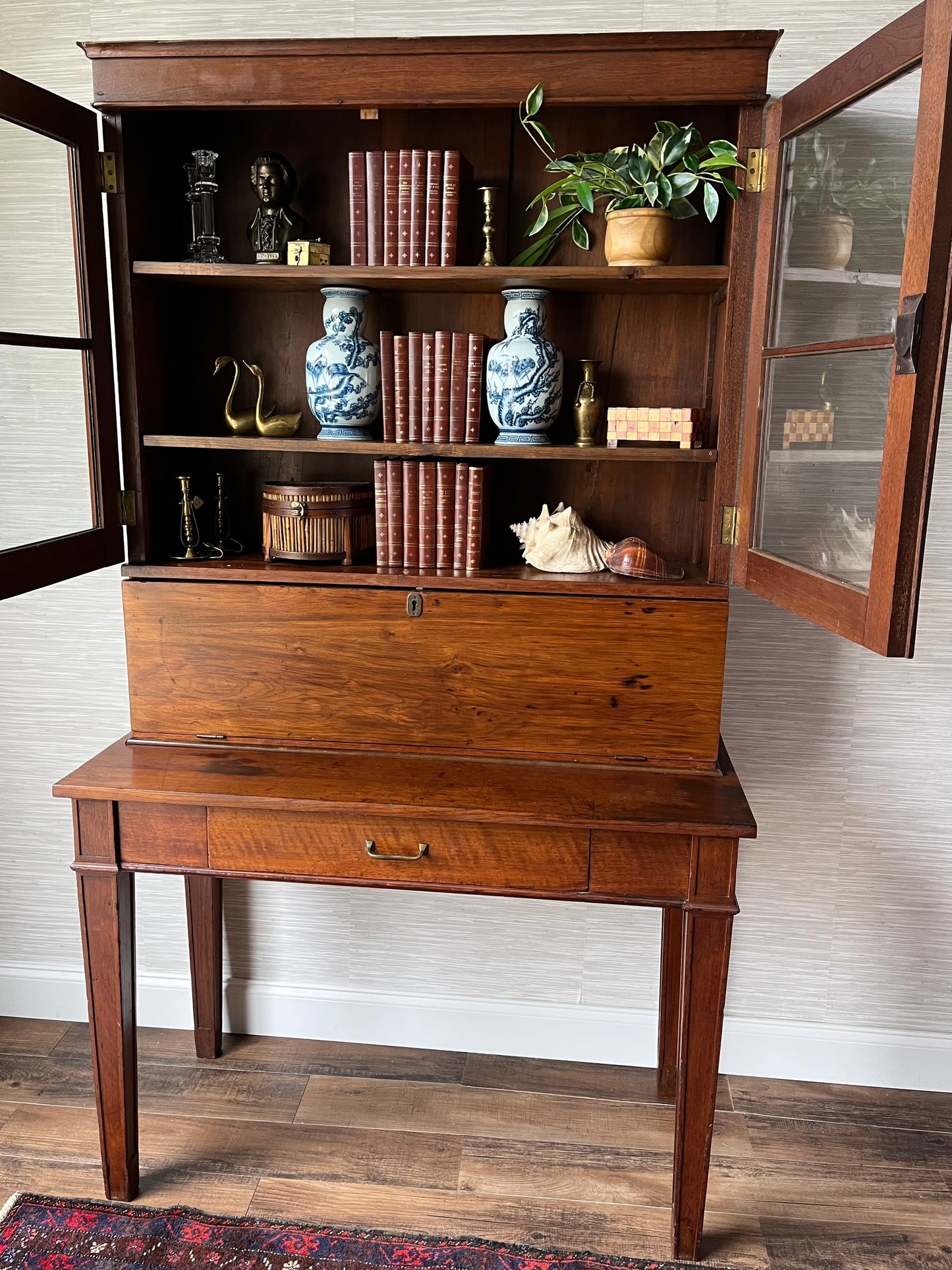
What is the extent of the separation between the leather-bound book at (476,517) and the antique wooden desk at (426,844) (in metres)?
0.37

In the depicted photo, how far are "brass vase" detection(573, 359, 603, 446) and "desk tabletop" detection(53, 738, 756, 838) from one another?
0.60 metres

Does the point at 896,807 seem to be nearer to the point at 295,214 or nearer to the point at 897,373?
the point at 897,373

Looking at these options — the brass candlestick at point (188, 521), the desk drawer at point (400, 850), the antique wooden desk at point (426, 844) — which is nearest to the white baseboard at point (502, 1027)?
the antique wooden desk at point (426, 844)

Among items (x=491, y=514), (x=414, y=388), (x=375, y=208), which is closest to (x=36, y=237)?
(x=375, y=208)

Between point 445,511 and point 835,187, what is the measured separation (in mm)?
803

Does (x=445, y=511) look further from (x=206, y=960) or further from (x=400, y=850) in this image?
(x=206, y=960)

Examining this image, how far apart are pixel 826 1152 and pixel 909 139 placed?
5.96 feet

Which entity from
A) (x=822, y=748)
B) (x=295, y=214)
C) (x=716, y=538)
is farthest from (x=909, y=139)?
(x=822, y=748)

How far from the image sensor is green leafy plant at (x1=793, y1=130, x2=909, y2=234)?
1378 millimetres

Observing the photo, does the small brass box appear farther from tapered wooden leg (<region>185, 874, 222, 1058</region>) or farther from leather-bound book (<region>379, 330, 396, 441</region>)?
tapered wooden leg (<region>185, 874, 222, 1058</region>)

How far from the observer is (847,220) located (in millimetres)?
1470

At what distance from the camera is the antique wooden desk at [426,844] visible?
161 centimetres

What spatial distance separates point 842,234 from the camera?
1.48m

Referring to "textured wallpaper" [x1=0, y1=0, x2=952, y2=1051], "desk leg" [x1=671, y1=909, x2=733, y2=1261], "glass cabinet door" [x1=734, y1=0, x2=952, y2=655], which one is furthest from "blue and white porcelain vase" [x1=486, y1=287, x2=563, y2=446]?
"desk leg" [x1=671, y1=909, x2=733, y2=1261]
